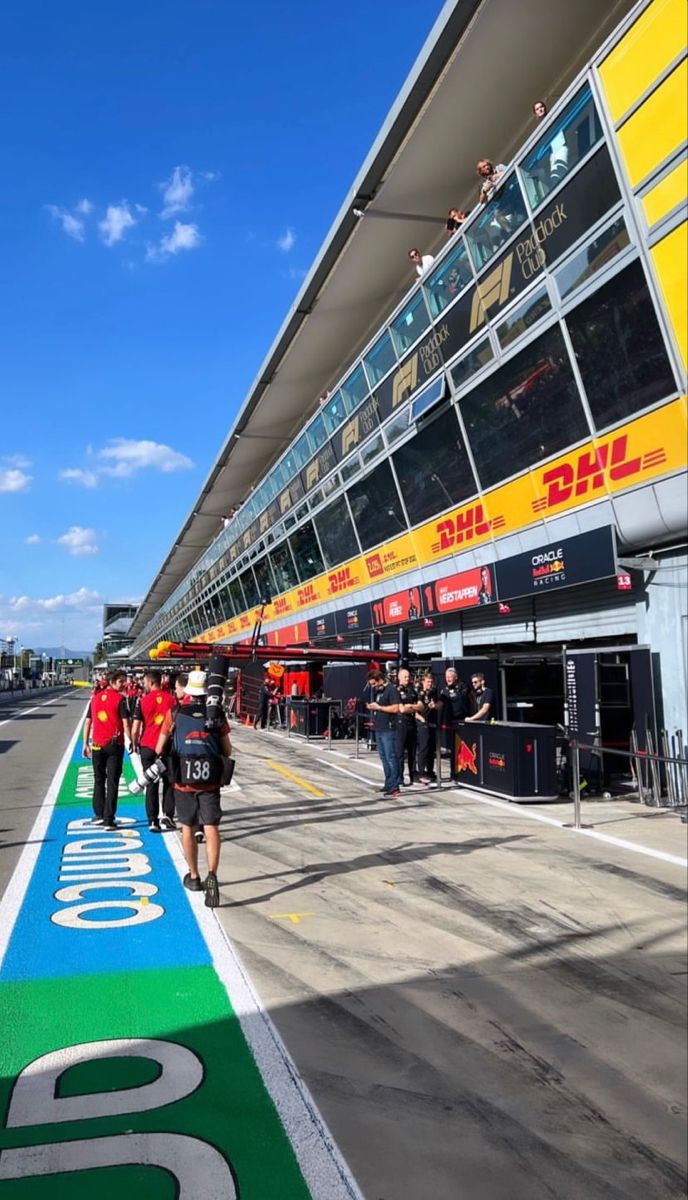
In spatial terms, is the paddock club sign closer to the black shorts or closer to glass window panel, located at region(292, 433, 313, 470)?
glass window panel, located at region(292, 433, 313, 470)

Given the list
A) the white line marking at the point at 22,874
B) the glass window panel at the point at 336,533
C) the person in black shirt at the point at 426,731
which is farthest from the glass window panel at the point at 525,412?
the white line marking at the point at 22,874

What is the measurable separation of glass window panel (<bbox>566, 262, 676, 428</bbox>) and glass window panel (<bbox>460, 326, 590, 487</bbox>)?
1.68 feet

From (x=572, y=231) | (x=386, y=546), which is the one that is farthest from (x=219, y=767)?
(x=386, y=546)

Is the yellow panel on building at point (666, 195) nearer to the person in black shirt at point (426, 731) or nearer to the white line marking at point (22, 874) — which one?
the person in black shirt at point (426, 731)

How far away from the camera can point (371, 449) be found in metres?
21.6

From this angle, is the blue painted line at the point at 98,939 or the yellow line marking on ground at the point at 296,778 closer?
the blue painted line at the point at 98,939

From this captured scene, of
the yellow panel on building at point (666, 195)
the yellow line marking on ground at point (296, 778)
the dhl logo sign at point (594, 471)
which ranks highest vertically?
the yellow panel on building at point (666, 195)

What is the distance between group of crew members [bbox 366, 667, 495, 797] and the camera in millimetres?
11711

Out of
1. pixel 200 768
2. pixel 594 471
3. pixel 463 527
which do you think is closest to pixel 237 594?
pixel 463 527

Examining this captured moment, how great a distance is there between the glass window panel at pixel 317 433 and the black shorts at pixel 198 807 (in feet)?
67.0

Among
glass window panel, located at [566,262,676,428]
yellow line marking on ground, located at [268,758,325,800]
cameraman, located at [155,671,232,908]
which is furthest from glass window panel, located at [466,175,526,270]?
cameraman, located at [155,671,232,908]

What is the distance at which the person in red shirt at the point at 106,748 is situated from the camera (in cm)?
916

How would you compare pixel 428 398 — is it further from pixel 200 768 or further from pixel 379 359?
pixel 200 768

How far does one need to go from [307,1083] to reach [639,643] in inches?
368
